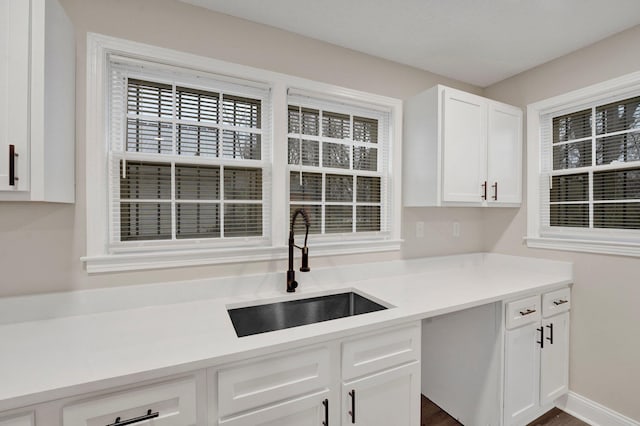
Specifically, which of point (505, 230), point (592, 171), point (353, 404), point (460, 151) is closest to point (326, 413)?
point (353, 404)

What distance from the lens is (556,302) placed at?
6.79 feet

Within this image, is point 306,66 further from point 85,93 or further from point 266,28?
point 85,93

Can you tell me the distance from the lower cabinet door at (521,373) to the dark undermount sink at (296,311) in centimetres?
92

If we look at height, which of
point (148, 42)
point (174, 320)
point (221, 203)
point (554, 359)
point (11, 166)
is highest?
point (148, 42)

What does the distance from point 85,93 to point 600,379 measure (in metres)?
3.57

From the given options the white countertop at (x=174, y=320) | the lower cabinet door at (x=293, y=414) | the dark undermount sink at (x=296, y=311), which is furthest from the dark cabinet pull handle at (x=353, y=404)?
the dark undermount sink at (x=296, y=311)

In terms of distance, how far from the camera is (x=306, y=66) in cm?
197

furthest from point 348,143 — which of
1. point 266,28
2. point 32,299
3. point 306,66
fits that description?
point 32,299

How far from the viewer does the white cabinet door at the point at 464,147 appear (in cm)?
205

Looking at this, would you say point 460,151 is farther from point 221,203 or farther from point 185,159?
point 185,159

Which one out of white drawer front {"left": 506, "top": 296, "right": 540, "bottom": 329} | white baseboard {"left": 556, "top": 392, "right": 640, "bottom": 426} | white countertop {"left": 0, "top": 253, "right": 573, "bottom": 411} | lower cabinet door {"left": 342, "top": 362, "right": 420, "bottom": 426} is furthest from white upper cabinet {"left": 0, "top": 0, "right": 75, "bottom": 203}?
white baseboard {"left": 556, "top": 392, "right": 640, "bottom": 426}

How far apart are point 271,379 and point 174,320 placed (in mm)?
556

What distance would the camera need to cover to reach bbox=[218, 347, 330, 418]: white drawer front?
110 centimetres

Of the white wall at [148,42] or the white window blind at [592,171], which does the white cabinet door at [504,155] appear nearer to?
the white window blind at [592,171]
